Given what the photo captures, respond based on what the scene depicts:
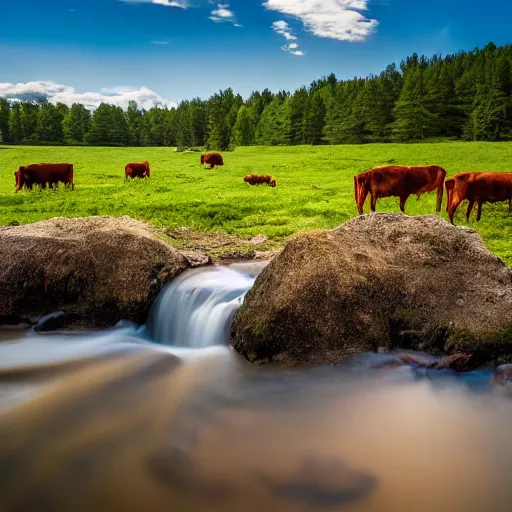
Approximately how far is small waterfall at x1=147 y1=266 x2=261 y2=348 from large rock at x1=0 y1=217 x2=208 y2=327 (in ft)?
1.54

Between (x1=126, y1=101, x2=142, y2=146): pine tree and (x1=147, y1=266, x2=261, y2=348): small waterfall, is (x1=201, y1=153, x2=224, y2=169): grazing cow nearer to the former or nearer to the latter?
(x1=147, y1=266, x2=261, y2=348): small waterfall

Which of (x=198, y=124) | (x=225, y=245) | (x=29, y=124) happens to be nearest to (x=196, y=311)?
→ (x=225, y=245)

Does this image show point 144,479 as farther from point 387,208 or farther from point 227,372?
point 387,208

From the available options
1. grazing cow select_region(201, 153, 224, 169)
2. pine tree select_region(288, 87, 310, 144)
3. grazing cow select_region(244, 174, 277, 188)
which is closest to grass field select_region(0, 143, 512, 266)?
grazing cow select_region(244, 174, 277, 188)

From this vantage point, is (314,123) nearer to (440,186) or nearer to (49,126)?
(49,126)

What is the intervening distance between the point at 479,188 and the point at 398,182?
310 centimetres

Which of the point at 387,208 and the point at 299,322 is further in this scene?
the point at 387,208

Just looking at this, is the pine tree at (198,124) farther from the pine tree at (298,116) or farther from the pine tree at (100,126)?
the pine tree at (298,116)

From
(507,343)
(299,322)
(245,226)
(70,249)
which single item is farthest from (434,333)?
(245,226)

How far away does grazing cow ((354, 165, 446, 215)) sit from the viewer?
781 inches

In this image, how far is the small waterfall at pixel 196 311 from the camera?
10125 millimetres

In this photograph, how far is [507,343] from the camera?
8133mm

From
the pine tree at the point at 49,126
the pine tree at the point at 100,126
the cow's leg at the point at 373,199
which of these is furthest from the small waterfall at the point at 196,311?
the pine tree at the point at 49,126

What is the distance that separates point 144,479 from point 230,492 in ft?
3.77
